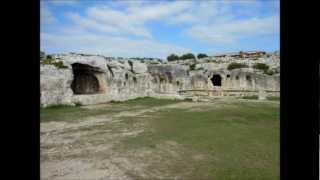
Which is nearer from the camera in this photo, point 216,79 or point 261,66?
point 261,66

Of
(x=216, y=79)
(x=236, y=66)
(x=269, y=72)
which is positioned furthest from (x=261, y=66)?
(x=216, y=79)

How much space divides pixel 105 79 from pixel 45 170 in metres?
19.8

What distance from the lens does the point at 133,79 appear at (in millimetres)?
28359

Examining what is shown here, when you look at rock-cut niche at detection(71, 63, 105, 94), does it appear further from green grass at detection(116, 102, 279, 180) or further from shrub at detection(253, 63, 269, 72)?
shrub at detection(253, 63, 269, 72)

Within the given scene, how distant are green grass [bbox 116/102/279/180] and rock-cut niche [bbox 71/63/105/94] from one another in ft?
46.2

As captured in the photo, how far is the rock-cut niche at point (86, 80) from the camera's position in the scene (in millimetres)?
24766

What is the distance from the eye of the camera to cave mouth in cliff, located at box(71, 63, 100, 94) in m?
25.3

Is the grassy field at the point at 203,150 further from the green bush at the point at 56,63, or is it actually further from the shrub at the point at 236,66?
the shrub at the point at 236,66

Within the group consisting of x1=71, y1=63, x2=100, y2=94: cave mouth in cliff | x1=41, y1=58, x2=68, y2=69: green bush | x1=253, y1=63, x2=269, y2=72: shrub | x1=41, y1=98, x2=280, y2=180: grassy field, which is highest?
x1=253, y1=63, x2=269, y2=72: shrub

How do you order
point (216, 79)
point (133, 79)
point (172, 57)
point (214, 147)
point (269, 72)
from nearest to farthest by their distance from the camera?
point (214, 147)
point (133, 79)
point (269, 72)
point (216, 79)
point (172, 57)

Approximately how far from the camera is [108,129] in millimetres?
10523

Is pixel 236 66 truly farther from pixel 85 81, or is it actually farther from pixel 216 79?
pixel 85 81

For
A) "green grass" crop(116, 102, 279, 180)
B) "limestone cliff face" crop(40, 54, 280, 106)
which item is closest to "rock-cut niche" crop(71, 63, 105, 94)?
"limestone cliff face" crop(40, 54, 280, 106)

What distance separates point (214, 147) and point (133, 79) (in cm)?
2140
